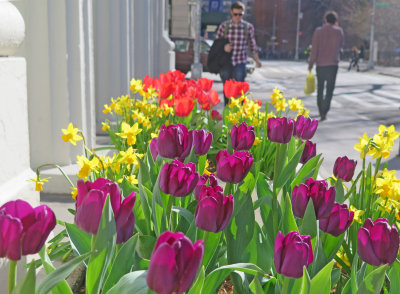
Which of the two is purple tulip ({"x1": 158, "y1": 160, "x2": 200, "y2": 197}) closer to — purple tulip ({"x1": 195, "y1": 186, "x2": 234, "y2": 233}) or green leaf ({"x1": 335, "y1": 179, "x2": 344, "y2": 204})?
purple tulip ({"x1": 195, "y1": 186, "x2": 234, "y2": 233})

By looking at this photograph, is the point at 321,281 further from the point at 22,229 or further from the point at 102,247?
the point at 22,229

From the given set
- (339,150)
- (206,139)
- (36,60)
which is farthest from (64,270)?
(339,150)

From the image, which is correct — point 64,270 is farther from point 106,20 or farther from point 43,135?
A: point 106,20

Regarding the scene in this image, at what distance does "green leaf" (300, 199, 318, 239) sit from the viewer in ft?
4.87

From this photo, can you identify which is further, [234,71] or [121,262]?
[234,71]

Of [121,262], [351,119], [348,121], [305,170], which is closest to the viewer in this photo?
[121,262]

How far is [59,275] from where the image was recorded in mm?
1016

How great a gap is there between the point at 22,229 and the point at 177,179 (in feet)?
1.77

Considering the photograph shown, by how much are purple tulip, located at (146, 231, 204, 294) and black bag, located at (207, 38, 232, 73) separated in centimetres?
648

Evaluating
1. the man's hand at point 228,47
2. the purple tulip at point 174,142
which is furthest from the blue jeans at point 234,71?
the purple tulip at point 174,142

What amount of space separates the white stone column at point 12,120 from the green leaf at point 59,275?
2.79ft

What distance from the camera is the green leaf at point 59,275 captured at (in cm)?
101

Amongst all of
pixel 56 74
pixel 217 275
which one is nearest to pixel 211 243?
pixel 217 275

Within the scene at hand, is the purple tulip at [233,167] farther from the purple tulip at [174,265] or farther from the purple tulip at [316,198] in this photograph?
the purple tulip at [174,265]
